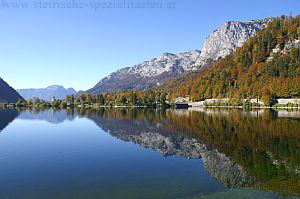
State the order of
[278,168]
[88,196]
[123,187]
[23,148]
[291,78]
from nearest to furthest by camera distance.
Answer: [88,196] → [123,187] → [278,168] → [23,148] → [291,78]

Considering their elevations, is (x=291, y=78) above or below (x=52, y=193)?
above

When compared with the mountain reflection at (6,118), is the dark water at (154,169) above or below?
below

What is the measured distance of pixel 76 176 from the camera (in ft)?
88.7

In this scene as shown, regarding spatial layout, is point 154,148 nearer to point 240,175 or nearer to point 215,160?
point 215,160

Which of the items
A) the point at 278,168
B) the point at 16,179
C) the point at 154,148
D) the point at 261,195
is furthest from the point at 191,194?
the point at 154,148

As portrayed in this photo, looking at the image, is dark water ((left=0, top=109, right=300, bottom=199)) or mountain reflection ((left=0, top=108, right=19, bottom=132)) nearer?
dark water ((left=0, top=109, right=300, bottom=199))

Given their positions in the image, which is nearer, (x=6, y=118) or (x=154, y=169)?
(x=154, y=169)

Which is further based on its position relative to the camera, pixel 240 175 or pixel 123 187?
pixel 240 175

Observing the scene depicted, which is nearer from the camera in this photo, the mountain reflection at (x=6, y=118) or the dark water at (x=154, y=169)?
the dark water at (x=154, y=169)

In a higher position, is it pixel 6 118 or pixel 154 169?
pixel 6 118

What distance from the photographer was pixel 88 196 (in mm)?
21031

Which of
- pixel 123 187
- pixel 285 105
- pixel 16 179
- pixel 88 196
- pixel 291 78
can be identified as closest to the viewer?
pixel 88 196

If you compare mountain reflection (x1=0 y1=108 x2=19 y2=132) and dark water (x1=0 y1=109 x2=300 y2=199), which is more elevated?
mountain reflection (x1=0 y1=108 x2=19 y2=132)

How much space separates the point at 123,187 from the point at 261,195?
11580 mm
